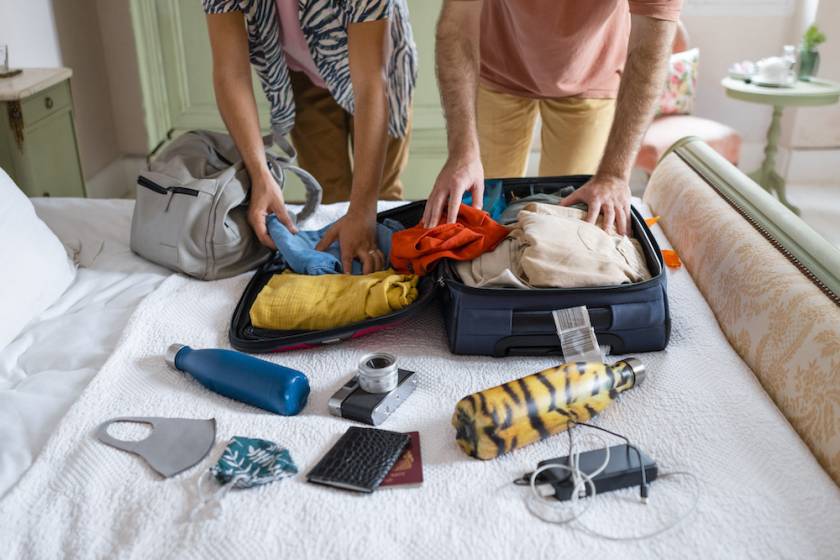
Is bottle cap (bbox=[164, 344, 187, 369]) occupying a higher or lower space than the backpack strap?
lower

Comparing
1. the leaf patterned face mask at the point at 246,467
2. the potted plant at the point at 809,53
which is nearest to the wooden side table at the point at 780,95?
the potted plant at the point at 809,53

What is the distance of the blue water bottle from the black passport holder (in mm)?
115

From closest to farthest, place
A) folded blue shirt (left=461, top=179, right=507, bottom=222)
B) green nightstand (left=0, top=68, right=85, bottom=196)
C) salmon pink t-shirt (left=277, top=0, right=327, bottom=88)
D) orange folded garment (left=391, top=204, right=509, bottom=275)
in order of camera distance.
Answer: orange folded garment (left=391, top=204, right=509, bottom=275) → folded blue shirt (left=461, top=179, right=507, bottom=222) → salmon pink t-shirt (left=277, top=0, right=327, bottom=88) → green nightstand (left=0, top=68, right=85, bottom=196)

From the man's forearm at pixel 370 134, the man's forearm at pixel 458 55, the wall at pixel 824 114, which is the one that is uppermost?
the man's forearm at pixel 458 55

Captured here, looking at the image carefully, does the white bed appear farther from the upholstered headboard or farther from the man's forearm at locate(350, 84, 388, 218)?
the upholstered headboard

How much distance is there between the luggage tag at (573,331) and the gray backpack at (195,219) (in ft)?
2.28

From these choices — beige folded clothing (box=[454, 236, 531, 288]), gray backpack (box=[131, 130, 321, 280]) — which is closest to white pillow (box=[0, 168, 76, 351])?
gray backpack (box=[131, 130, 321, 280])

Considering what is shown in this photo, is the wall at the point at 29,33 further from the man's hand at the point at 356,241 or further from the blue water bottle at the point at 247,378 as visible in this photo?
the blue water bottle at the point at 247,378

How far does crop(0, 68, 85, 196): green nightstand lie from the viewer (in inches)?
84.8

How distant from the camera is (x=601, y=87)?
6.28 ft

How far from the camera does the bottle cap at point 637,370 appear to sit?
114 centimetres

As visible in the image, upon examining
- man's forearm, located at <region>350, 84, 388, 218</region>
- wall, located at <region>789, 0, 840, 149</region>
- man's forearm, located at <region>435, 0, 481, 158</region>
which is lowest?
wall, located at <region>789, 0, 840, 149</region>

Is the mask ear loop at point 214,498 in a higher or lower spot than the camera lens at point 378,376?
lower

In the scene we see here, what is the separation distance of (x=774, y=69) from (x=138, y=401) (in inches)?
123
